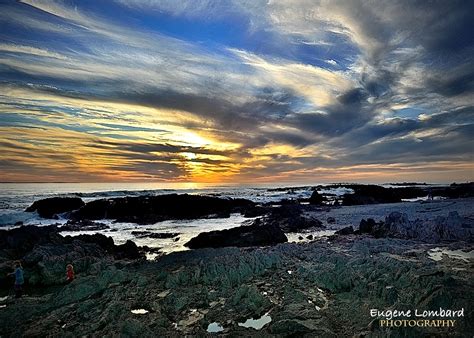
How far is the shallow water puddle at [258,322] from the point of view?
315 inches

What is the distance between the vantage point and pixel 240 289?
32.4 ft

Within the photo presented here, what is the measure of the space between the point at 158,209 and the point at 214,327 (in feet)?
118

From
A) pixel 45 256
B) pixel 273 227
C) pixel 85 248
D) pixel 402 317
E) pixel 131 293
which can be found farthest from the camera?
pixel 273 227

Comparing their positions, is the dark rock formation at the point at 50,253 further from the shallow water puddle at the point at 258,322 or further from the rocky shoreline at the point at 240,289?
the shallow water puddle at the point at 258,322

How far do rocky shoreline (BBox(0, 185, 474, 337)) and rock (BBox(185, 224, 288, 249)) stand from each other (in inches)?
147

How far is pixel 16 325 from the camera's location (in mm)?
8820

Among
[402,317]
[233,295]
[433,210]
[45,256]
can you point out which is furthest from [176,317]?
[433,210]

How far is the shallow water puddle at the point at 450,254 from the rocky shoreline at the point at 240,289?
0.04 metres

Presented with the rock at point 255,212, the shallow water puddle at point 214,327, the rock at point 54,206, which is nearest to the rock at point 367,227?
the shallow water puddle at point 214,327

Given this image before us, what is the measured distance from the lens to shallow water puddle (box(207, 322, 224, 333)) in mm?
7933

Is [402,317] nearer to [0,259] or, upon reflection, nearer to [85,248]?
[85,248]

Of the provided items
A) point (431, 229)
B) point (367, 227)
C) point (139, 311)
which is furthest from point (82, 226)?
point (431, 229)

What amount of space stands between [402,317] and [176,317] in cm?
592

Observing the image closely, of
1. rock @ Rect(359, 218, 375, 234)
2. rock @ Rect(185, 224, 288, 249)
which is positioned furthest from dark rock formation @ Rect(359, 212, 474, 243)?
rock @ Rect(185, 224, 288, 249)
